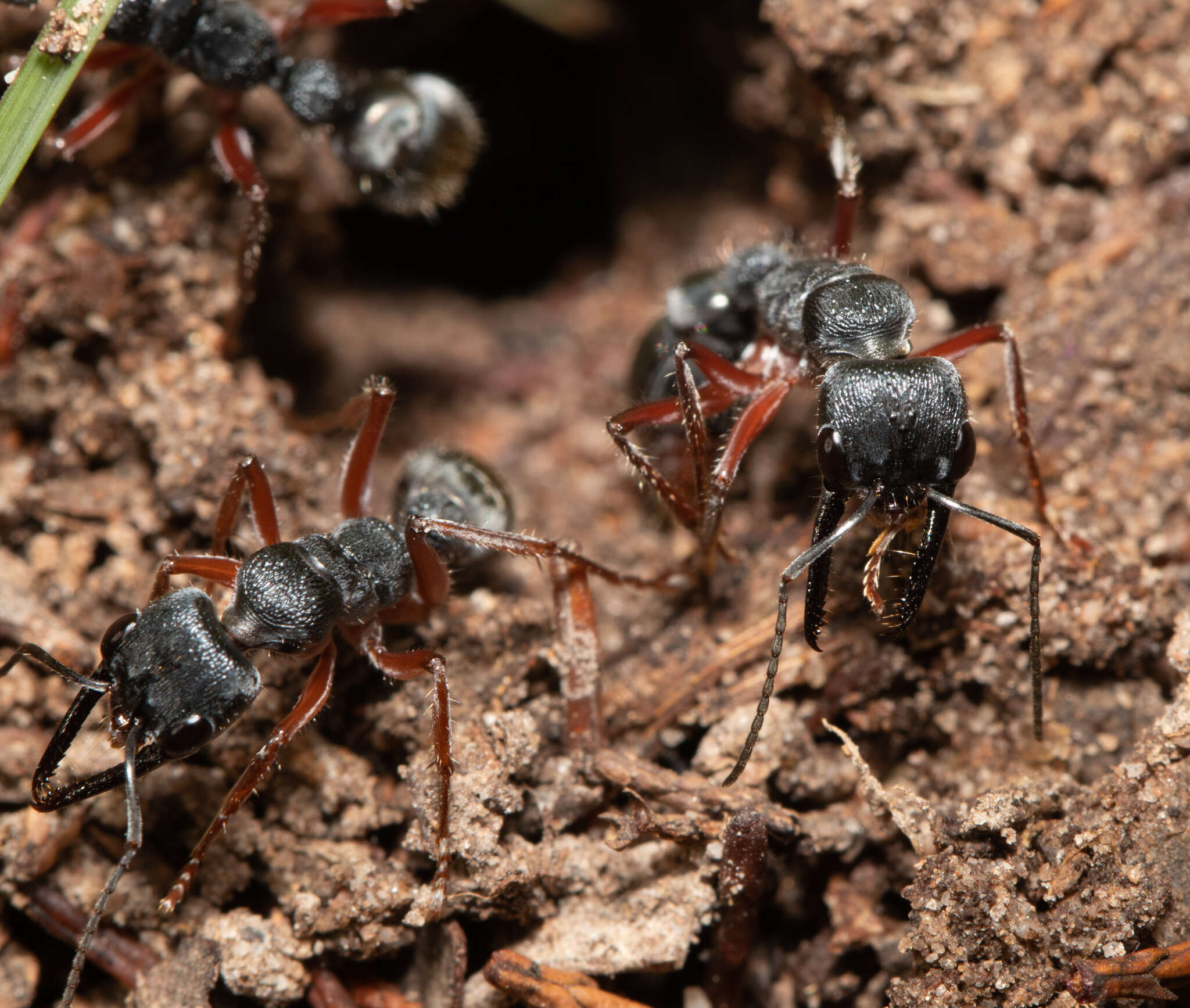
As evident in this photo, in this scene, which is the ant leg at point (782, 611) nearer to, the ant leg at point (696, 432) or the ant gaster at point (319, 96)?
the ant leg at point (696, 432)

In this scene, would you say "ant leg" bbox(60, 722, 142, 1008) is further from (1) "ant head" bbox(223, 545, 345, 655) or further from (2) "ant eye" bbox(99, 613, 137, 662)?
(1) "ant head" bbox(223, 545, 345, 655)

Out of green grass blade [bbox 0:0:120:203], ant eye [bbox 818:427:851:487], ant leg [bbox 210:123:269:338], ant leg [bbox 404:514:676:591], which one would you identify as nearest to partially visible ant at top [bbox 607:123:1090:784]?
ant eye [bbox 818:427:851:487]

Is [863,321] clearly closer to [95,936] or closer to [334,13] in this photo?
[334,13]

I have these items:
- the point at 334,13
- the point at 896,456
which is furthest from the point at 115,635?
the point at 334,13

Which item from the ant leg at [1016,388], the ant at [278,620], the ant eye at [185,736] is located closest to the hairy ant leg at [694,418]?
the ant at [278,620]

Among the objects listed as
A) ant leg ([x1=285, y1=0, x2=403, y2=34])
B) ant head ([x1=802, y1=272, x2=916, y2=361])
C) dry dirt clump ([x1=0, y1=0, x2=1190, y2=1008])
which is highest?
ant leg ([x1=285, y1=0, x2=403, y2=34])

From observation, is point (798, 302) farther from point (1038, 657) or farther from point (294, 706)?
point (294, 706)
